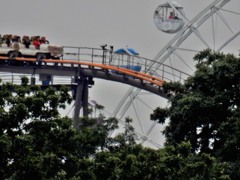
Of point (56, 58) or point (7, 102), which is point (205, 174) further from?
point (56, 58)

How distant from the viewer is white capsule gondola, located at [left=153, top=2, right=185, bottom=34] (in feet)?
259

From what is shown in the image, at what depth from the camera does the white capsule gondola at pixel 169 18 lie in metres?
78.9

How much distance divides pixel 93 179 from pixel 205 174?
3.66 metres

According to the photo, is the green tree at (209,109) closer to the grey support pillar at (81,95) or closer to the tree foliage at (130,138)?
the tree foliage at (130,138)

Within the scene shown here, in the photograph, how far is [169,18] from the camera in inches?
3135

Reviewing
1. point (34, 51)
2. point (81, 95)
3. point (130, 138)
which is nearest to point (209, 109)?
point (130, 138)

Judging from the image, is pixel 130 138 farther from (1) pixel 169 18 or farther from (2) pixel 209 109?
(1) pixel 169 18

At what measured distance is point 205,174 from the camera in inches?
2030

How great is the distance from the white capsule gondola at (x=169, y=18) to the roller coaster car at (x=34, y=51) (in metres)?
4.86

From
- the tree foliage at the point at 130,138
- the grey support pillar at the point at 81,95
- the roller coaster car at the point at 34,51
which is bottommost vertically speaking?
the tree foliage at the point at 130,138

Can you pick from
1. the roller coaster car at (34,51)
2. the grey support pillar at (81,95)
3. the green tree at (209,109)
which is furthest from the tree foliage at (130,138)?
the roller coaster car at (34,51)

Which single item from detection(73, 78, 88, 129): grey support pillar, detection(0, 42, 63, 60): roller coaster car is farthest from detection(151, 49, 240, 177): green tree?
detection(0, 42, 63, 60): roller coaster car

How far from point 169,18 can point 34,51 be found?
660 centimetres

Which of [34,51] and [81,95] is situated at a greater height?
[34,51]
